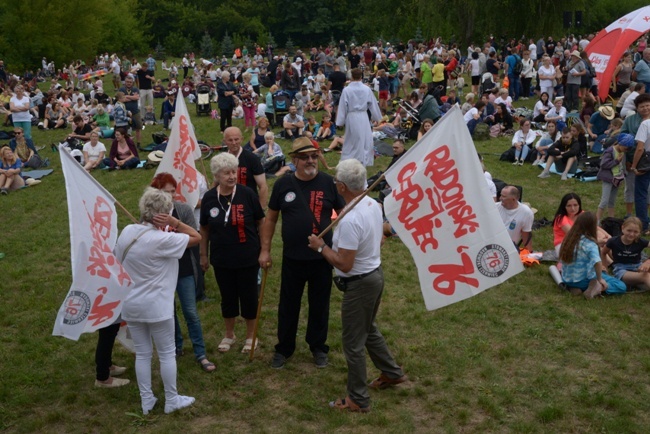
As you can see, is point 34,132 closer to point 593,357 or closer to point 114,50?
point 593,357

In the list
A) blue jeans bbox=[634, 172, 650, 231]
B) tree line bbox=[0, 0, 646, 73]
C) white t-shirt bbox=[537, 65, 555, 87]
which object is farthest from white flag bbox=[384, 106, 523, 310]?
tree line bbox=[0, 0, 646, 73]

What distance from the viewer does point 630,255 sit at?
832cm

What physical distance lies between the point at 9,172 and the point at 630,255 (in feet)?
37.8

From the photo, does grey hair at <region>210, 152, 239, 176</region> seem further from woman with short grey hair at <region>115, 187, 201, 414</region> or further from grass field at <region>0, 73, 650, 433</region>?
grass field at <region>0, 73, 650, 433</region>

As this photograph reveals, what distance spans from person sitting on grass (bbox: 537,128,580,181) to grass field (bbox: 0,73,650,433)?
5.02 meters

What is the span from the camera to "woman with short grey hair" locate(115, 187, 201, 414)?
538cm

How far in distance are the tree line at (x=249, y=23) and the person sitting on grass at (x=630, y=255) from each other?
2515 centimetres

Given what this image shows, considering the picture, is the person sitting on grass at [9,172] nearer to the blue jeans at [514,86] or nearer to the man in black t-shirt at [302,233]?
the man in black t-shirt at [302,233]

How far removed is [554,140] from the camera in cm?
1455

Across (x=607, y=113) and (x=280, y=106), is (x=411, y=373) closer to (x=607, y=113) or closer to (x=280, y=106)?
(x=607, y=113)

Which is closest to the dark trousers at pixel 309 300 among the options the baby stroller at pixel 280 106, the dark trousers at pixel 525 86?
the baby stroller at pixel 280 106

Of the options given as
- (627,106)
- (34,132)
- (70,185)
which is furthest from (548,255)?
(34,132)

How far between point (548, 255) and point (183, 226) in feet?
16.9

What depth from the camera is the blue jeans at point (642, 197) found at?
9719 mm
